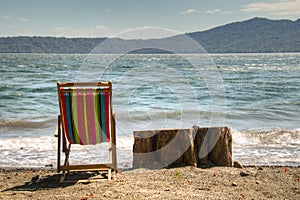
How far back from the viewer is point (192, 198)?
12.4 feet

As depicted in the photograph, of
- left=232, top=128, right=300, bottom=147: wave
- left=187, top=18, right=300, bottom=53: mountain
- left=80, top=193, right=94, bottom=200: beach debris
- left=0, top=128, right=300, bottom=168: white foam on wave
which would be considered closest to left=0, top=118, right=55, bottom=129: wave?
left=0, top=128, right=300, bottom=168: white foam on wave

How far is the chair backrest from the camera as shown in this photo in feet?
15.2

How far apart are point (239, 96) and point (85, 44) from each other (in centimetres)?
6840

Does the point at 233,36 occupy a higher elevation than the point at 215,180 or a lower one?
higher

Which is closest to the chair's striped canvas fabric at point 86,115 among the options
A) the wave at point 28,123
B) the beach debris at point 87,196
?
the beach debris at point 87,196

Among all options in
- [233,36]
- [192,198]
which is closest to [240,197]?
[192,198]

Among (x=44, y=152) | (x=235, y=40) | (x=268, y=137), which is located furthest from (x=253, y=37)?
(x=44, y=152)

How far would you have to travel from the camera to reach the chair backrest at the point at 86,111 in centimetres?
462

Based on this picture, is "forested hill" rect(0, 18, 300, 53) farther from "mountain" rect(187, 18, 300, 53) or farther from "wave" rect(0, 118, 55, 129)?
"wave" rect(0, 118, 55, 129)

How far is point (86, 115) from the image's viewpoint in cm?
470

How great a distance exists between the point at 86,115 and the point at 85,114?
18mm

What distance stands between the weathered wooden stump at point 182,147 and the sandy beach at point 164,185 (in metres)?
0.21

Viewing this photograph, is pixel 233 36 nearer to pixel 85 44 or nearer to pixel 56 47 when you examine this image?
pixel 56 47

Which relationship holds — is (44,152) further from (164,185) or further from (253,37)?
(253,37)
